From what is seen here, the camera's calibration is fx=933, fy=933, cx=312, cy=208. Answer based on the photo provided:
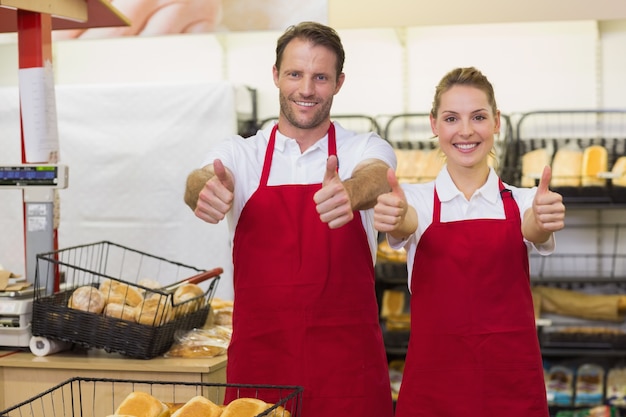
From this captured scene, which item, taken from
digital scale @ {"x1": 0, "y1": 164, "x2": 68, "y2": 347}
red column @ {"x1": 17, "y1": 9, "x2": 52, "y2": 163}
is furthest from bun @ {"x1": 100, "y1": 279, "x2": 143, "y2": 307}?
red column @ {"x1": 17, "y1": 9, "x2": 52, "y2": 163}

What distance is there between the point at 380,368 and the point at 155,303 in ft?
2.62

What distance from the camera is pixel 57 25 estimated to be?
333cm

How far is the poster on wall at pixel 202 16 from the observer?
342cm

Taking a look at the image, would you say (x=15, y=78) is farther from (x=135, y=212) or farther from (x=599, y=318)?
(x=599, y=318)

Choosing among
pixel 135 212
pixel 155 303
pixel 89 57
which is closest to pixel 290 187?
pixel 155 303

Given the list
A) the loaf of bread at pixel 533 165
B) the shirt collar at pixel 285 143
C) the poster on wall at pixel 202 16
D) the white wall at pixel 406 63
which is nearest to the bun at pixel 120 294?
the shirt collar at pixel 285 143

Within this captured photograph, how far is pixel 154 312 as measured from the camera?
2734mm

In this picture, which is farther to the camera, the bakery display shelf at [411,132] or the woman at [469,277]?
the bakery display shelf at [411,132]

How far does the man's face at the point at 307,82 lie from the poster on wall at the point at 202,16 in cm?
112

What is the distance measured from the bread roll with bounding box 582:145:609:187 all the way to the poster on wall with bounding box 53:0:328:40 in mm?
1555

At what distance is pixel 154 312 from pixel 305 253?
2.20 feet

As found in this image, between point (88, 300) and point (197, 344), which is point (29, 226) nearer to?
point (88, 300)

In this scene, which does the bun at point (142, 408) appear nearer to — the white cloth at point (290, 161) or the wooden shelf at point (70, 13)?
the white cloth at point (290, 161)

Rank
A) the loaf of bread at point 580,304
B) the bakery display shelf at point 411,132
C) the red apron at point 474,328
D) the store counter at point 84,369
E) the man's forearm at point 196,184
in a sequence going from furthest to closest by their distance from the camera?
1. the bakery display shelf at point 411,132
2. the loaf of bread at point 580,304
3. the store counter at point 84,369
4. the man's forearm at point 196,184
5. the red apron at point 474,328
